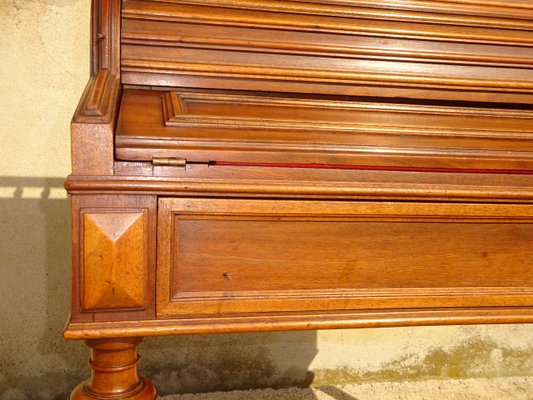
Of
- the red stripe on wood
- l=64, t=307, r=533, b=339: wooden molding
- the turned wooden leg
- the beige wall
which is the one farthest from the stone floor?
the red stripe on wood

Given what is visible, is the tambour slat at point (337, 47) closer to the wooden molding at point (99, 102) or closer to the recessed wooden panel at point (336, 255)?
the wooden molding at point (99, 102)

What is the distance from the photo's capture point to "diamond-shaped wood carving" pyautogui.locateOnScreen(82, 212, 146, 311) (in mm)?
851

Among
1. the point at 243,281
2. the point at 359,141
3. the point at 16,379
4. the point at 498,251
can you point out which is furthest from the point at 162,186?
the point at 16,379

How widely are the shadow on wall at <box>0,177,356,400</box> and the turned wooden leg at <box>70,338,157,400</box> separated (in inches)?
35.6

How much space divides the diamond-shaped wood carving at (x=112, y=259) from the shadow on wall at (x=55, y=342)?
3.39 ft

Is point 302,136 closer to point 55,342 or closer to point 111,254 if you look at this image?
point 111,254

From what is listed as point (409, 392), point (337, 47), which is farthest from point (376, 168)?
point (409, 392)

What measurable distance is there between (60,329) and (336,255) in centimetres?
129

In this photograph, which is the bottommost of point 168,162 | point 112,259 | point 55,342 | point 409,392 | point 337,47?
point 409,392

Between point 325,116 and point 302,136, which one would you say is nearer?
point 302,136

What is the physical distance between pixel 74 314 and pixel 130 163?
250mm

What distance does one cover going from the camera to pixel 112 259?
0.87 meters

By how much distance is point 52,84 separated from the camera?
5.78 feet

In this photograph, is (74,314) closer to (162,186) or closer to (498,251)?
(162,186)
